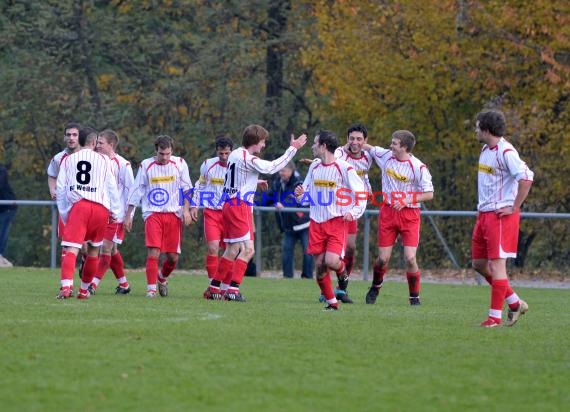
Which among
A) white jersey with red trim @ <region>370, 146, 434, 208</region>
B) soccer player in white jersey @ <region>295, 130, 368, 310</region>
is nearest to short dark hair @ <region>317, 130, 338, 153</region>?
soccer player in white jersey @ <region>295, 130, 368, 310</region>

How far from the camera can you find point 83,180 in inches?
562

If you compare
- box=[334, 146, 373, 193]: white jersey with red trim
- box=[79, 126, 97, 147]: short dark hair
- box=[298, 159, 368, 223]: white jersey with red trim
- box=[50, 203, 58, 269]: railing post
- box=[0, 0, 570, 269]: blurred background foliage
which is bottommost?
box=[50, 203, 58, 269]: railing post

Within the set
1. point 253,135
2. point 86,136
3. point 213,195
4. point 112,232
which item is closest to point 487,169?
point 253,135

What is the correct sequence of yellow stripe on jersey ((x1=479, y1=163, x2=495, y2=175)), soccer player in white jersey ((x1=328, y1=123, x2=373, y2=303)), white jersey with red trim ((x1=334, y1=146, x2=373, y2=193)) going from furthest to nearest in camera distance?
white jersey with red trim ((x1=334, y1=146, x2=373, y2=193)) < soccer player in white jersey ((x1=328, y1=123, x2=373, y2=303)) < yellow stripe on jersey ((x1=479, y1=163, x2=495, y2=175))

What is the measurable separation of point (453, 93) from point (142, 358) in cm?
1911

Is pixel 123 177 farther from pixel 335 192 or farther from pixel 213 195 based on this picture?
pixel 335 192

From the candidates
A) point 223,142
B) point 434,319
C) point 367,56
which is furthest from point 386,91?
point 434,319

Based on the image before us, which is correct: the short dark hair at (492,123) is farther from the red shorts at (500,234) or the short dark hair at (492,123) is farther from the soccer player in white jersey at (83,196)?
the soccer player in white jersey at (83,196)

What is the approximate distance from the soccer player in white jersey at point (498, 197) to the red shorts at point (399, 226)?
3057mm

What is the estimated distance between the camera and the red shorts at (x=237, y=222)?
50.7ft

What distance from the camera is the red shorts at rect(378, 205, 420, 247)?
15.3 meters

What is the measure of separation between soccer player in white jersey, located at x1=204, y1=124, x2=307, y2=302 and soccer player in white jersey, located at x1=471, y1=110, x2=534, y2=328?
3577 millimetres

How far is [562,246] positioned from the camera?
79.3 feet

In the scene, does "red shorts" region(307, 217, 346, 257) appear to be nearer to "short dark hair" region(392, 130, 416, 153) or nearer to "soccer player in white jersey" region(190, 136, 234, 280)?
"short dark hair" region(392, 130, 416, 153)
